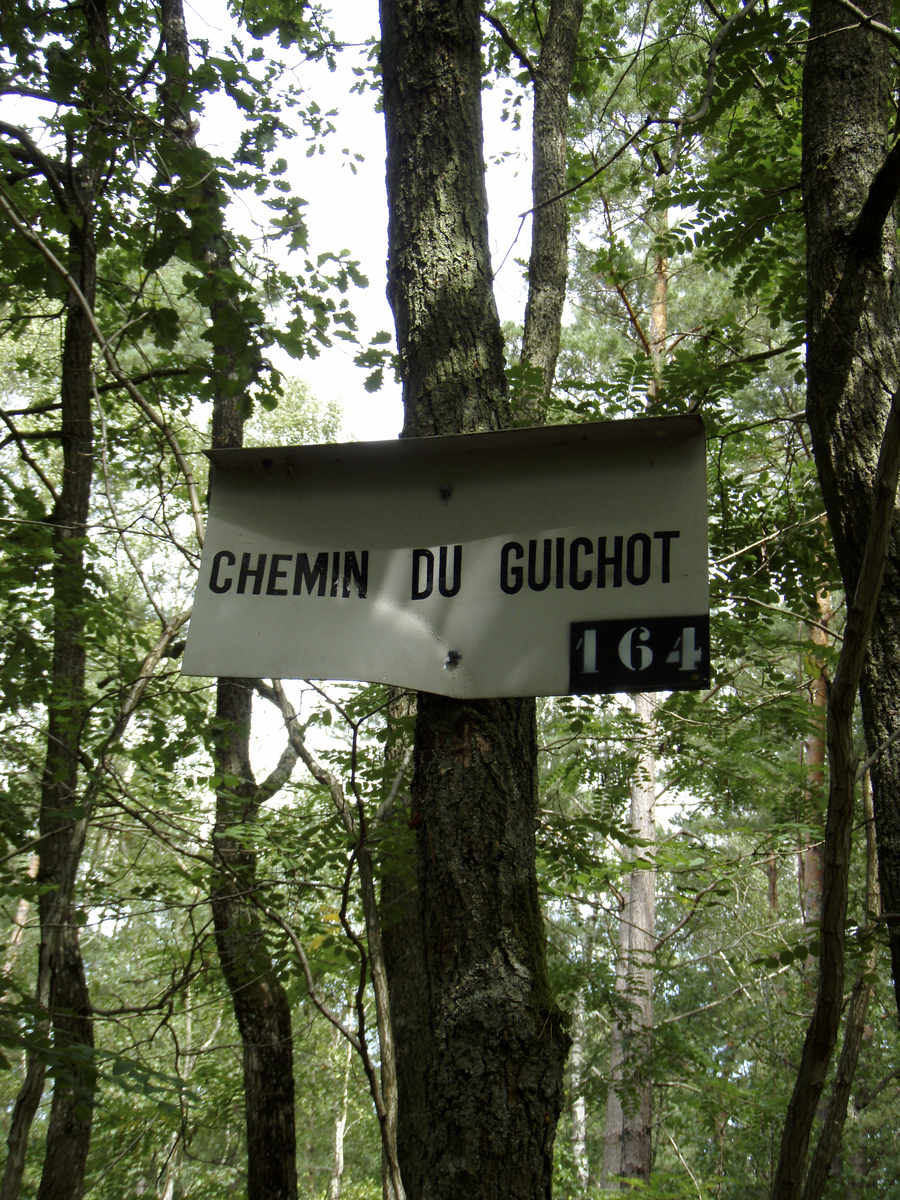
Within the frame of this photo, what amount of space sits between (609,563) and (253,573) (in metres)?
0.56

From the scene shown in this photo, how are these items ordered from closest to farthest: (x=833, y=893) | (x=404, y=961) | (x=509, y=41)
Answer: (x=833, y=893) < (x=404, y=961) < (x=509, y=41)

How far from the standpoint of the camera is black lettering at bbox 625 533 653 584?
1.12 metres

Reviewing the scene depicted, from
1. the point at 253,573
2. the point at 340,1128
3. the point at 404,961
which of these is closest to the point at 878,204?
the point at 253,573

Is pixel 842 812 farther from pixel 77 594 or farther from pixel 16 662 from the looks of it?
pixel 16 662

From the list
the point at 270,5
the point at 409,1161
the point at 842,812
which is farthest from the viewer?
the point at 270,5

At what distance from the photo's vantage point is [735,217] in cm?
363

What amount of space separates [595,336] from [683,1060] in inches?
372

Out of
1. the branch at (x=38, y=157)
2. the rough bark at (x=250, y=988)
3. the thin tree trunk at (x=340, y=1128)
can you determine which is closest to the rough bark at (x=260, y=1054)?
the rough bark at (x=250, y=988)

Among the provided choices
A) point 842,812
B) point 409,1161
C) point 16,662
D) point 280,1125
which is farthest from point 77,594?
point 842,812

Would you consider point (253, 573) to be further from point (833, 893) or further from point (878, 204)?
point (878, 204)

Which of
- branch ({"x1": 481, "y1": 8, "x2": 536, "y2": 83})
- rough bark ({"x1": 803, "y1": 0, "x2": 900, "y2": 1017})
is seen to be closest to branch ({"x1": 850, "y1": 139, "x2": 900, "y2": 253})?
rough bark ({"x1": 803, "y1": 0, "x2": 900, "y2": 1017})

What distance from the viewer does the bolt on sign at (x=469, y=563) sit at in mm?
1110

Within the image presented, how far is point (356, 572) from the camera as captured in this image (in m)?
1.25

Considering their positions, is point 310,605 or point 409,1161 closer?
point 310,605
